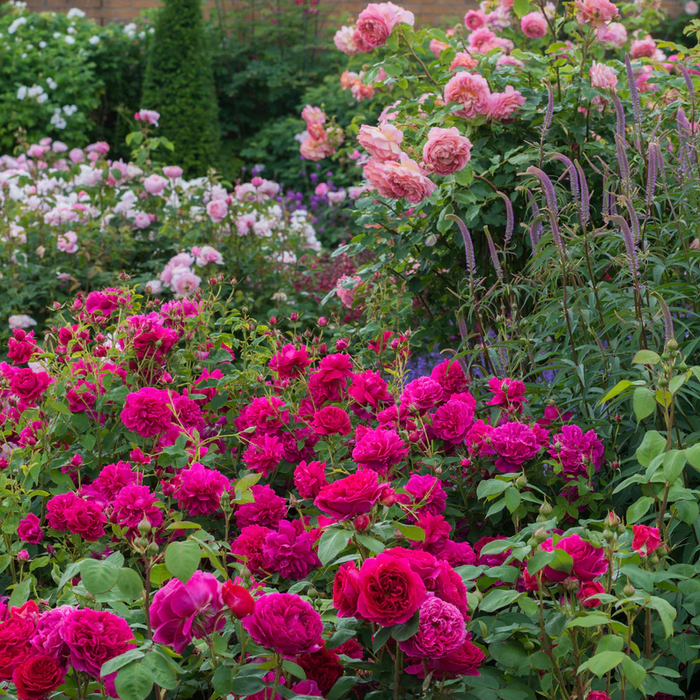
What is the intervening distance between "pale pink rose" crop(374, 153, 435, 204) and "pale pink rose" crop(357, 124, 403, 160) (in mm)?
96

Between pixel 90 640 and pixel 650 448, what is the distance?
856 millimetres

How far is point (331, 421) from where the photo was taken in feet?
5.69

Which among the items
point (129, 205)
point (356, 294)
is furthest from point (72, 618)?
point (129, 205)

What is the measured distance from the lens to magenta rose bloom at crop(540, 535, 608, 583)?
1076 millimetres

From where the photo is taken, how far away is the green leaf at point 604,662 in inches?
36.1

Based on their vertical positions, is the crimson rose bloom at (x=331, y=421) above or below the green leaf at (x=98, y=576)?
below

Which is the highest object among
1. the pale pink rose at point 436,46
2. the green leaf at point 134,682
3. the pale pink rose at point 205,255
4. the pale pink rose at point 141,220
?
the pale pink rose at point 436,46

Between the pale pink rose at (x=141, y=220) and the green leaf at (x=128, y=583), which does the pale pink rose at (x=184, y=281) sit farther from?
the green leaf at (x=128, y=583)

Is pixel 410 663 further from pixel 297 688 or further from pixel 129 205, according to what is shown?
pixel 129 205

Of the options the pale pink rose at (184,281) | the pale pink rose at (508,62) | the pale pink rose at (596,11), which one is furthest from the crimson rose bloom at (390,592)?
the pale pink rose at (184,281)

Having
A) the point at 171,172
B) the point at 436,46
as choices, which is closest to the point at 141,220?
the point at 171,172

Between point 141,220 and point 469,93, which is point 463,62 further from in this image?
point 141,220

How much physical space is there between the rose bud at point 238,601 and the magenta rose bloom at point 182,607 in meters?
0.03

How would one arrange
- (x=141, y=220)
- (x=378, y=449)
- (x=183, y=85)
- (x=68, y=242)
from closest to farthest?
(x=378, y=449) < (x=68, y=242) < (x=141, y=220) < (x=183, y=85)
